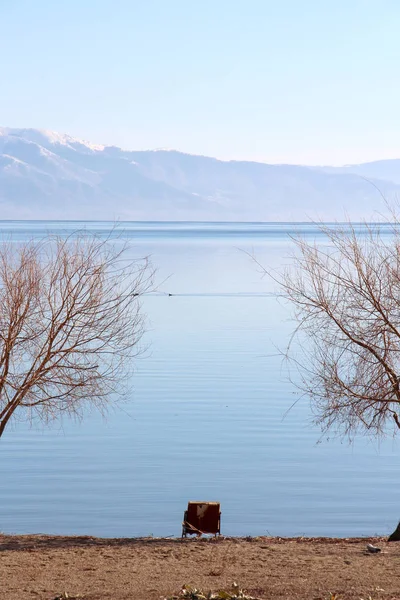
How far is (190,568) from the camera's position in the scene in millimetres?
10352

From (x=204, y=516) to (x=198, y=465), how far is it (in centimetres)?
565

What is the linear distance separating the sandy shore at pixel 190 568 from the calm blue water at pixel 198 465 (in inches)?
95.9

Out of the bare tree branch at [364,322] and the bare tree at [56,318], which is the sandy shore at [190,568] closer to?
the bare tree branch at [364,322]

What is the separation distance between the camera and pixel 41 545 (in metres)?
12.2

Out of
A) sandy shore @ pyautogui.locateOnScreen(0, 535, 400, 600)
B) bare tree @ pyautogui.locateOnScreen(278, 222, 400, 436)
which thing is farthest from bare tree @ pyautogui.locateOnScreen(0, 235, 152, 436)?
bare tree @ pyautogui.locateOnScreen(278, 222, 400, 436)

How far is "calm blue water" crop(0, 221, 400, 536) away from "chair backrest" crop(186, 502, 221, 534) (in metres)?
1.60

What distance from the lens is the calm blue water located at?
50.1 feet

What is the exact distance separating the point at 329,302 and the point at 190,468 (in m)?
6.54

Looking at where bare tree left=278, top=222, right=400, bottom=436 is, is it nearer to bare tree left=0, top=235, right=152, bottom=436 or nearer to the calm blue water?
the calm blue water

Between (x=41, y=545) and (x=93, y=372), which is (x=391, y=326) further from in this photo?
(x=41, y=545)

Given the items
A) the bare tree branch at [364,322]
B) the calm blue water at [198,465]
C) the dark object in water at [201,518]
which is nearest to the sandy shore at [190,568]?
the dark object in water at [201,518]

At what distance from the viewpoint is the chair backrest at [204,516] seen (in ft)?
42.0

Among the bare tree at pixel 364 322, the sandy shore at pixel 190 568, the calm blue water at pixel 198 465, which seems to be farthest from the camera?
the calm blue water at pixel 198 465

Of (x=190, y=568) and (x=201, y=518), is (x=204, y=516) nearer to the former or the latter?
(x=201, y=518)
